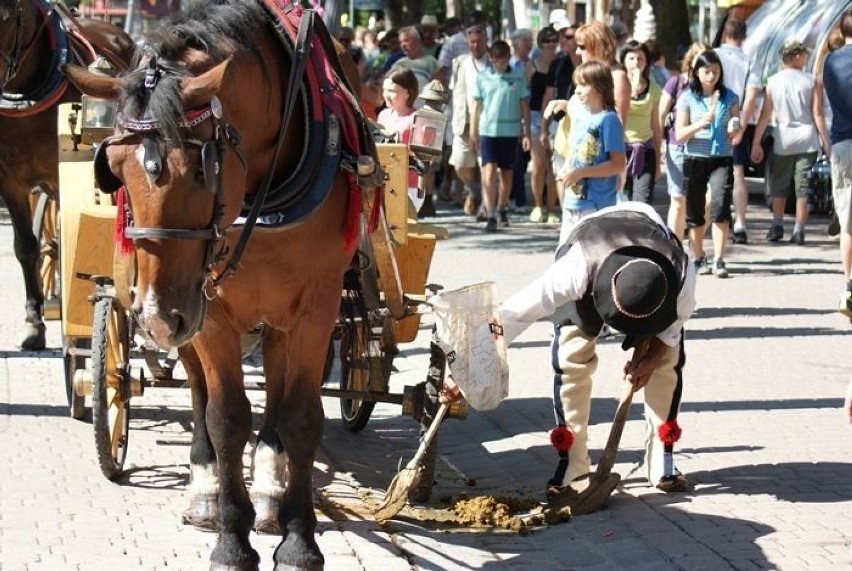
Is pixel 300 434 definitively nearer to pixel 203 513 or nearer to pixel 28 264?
pixel 203 513

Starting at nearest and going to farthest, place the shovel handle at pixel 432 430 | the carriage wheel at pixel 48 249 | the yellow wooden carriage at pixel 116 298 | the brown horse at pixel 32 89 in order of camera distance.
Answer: the shovel handle at pixel 432 430
the yellow wooden carriage at pixel 116 298
the brown horse at pixel 32 89
the carriage wheel at pixel 48 249

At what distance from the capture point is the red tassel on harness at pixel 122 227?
5.12 m

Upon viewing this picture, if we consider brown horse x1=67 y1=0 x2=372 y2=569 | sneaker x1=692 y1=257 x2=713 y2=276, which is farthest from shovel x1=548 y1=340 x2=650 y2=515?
sneaker x1=692 y1=257 x2=713 y2=276

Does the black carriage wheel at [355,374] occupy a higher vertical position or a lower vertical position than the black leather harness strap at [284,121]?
lower

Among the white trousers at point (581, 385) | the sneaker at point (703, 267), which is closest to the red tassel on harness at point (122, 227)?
the white trousers at point (581, 385)

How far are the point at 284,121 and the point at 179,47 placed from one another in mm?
517

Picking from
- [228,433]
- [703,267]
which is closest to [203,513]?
[228,433]

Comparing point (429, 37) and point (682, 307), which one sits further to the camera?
point (429, 37)

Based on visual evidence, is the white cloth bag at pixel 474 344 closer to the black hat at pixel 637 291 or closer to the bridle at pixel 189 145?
the black hat at pixel 637 291

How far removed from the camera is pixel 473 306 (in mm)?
6652

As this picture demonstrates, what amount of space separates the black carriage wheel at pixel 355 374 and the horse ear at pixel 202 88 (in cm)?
249

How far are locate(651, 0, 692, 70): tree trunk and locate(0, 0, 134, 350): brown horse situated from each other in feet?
49.1

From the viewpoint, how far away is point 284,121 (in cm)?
550

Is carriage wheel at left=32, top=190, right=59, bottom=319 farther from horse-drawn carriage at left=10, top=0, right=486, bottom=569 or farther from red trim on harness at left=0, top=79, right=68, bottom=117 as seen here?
horse-drawn carriage at left=10, top=0, right=486, bottom=569
